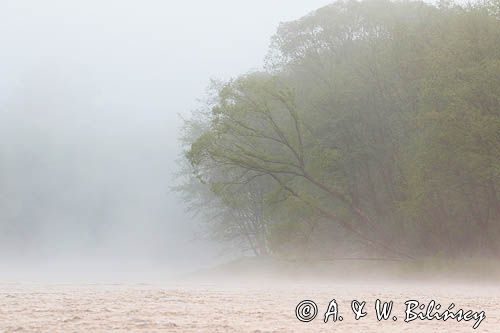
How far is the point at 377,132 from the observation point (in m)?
38.0

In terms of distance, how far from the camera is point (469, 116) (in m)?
28.8

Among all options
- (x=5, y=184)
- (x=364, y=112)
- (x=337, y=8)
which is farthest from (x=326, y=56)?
(x=5, y=184)

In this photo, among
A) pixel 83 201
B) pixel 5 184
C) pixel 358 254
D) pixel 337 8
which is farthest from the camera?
pixel 83 201

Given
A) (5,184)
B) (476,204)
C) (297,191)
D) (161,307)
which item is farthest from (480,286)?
(5,184)

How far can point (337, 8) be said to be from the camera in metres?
42.8

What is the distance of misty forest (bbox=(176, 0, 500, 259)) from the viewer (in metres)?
29.6

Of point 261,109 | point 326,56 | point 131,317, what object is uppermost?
point 326,56

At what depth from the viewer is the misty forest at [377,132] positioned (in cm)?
2956

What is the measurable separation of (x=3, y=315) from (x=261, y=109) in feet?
74.0

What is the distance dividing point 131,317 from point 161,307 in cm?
231

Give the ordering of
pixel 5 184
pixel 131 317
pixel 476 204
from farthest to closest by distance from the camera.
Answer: pixel 5 184 < pixel 476 204 < pixel 131 317

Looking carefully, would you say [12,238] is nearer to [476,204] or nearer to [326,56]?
[326,56]

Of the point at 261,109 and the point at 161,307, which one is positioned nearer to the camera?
the point at 161,307

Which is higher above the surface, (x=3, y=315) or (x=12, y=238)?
(x=12, y=238)
